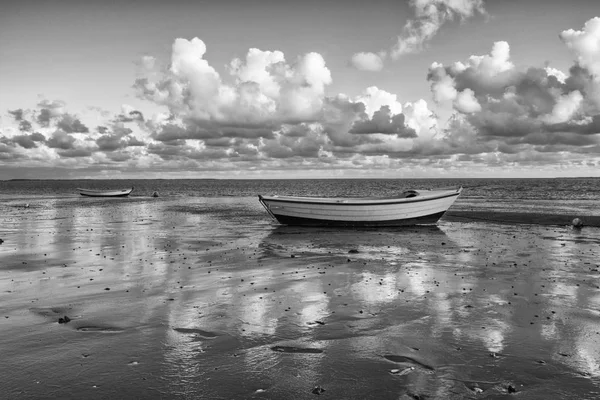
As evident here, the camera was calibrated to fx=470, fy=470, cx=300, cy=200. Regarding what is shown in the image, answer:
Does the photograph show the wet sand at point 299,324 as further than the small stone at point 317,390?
Yes

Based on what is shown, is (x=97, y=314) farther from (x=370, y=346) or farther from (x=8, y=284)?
(x=370, y=346)

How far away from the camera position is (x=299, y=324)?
8.92 metres

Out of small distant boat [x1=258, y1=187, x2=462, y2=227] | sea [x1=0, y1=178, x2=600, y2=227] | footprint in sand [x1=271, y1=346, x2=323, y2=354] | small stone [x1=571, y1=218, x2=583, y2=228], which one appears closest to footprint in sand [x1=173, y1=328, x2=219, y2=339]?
footprint in sand [x1=271, y1=346, x2=323, y2=354]

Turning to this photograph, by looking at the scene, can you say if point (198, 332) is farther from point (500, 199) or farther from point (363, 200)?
point (500, 199)

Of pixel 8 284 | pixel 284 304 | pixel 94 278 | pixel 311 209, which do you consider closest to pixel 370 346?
pixel 284 304

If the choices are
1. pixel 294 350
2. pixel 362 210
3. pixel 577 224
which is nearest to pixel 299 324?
pixel 294 350

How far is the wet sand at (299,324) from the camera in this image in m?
6.31

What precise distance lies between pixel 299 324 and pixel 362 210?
19.5 meters

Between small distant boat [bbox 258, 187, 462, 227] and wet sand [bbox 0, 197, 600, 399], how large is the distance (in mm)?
Result: 9498

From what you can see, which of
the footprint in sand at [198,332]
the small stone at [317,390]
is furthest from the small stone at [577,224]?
the small stone at [317,390]

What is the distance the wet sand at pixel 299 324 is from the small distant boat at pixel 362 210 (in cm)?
950

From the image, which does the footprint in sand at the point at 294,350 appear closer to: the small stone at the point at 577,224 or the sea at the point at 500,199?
the small stone at the point at 577,224

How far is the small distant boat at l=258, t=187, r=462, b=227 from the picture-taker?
92.1ft

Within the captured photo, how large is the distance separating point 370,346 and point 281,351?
148cm
